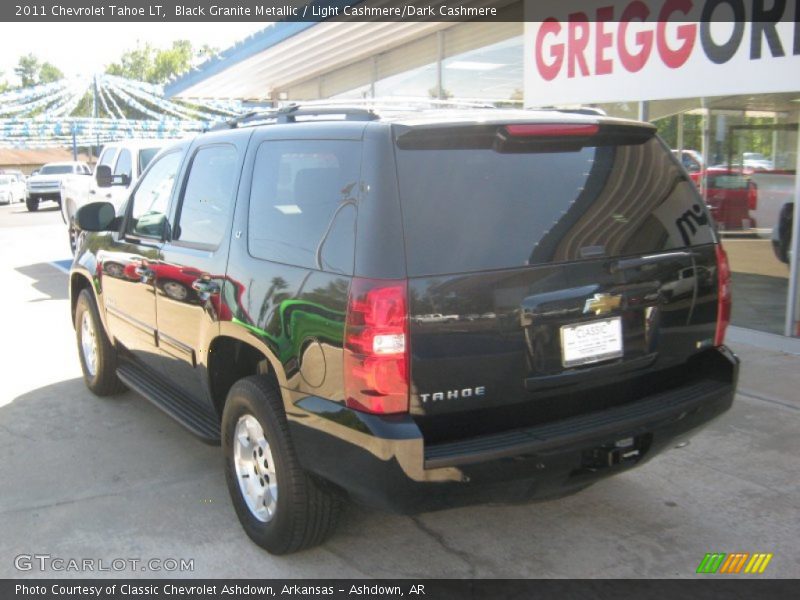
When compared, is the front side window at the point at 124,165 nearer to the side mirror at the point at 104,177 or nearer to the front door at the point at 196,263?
the side mirror at the point at 104,177

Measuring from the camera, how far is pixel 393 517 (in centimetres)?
390

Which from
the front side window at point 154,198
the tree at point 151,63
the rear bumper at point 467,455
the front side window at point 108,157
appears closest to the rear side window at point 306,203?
the rear bumper at point 467,455

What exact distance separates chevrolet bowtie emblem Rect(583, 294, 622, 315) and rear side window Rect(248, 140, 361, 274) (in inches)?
38.0

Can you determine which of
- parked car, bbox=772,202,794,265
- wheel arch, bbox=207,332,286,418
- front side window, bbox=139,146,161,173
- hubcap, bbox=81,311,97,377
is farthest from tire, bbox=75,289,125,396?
front side window, bbox=139,146,161,173

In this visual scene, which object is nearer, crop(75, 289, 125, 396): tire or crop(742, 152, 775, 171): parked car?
crop(75, 289, 125, 396): tire

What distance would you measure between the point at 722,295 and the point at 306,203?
1975 mm

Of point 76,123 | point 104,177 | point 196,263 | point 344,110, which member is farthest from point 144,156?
point 76,123

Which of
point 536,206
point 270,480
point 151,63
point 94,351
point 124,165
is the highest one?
point 151,63

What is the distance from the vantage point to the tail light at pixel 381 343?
2814mm

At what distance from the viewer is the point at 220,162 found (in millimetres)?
4117

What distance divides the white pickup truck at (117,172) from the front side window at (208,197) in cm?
775

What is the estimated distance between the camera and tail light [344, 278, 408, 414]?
2.81m

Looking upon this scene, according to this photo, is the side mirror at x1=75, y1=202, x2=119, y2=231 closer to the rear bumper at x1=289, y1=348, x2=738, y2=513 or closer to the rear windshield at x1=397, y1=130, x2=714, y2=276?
the rear bumper at x1=289, y1=348, x2=738, y2=513

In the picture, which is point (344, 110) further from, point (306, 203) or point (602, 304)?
point (602, 304)
